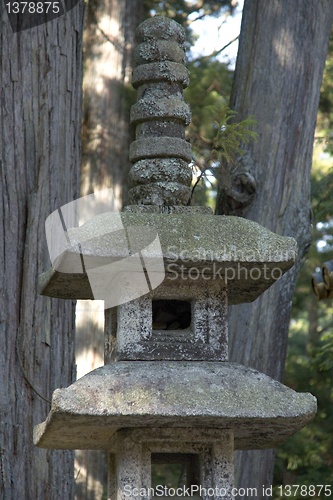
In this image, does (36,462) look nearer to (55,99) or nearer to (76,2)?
(55,99)

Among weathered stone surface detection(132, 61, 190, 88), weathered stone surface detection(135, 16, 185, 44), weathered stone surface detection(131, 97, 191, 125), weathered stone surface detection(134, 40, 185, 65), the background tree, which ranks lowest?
the background tree

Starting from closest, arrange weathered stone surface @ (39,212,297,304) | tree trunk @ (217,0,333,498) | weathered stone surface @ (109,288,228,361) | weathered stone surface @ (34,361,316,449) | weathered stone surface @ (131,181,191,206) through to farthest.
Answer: weathered stone surface @ (34,361,316,449) < weathered stone surface @ (39,212,297,304) < weathered stone surface @ (109,288,228,361) < weathered stone surface @ (131,181,191,206) < tree trunk @ (217,0,333,498)

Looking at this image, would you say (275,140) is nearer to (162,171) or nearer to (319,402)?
(162,171)

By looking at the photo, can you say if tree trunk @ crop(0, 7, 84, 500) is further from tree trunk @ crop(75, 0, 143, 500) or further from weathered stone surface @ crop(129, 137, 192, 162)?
tree trunk @ crop(75, 0, 143, 500)

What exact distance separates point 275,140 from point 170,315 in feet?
9.36

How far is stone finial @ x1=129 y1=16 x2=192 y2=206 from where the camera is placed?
12.9 ft

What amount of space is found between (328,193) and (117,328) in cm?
575

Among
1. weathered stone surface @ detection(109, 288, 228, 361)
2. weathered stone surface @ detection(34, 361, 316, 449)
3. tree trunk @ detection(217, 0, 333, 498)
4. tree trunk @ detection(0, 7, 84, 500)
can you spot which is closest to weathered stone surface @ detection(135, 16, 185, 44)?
weathered stone surface @ detection(109, 288, 228, 361)

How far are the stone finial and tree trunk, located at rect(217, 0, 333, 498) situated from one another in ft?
7.34

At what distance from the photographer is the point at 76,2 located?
20.2 ft

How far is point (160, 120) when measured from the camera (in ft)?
13.2

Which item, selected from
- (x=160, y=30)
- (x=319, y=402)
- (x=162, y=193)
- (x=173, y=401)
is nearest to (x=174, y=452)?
(x=173, y=401)

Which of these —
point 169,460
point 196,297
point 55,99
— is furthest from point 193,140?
point 169,460

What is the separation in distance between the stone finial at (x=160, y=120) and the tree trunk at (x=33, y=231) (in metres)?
1.72
